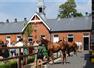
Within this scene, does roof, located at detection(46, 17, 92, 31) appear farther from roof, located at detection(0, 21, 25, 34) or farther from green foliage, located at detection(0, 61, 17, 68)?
green foliage, located at detection(0, 61, 17, 68)

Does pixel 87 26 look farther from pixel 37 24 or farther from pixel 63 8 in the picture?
pixel 63 8

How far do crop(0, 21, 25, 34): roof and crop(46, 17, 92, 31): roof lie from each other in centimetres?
595

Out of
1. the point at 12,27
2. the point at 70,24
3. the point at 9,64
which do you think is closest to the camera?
the point at 9,64

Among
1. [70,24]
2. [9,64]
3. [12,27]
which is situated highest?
[9,64]

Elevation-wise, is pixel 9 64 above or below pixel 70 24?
above

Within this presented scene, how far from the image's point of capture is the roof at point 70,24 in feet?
207

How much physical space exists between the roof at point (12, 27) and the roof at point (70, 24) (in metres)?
5.95

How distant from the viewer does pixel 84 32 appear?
61.8 m

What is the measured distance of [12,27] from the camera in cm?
7100

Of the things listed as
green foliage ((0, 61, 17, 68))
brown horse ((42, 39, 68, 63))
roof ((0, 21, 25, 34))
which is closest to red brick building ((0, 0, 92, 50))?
roof ((0, 21, 25, 34))

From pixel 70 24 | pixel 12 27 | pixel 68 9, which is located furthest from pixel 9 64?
pixel 68 9

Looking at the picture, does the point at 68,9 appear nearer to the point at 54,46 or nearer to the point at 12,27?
the point at 12,27

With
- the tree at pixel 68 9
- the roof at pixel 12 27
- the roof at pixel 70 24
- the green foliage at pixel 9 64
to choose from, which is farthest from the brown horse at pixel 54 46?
the tree at pixel 68 9

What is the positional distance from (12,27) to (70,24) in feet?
41.7
